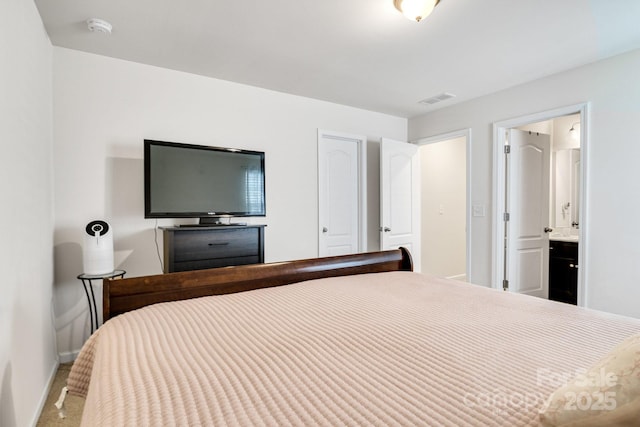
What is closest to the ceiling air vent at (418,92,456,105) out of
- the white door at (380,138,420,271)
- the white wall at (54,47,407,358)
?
the white door at (380,138,420,271)

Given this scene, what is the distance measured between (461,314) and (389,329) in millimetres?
369

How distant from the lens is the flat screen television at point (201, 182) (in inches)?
99.9

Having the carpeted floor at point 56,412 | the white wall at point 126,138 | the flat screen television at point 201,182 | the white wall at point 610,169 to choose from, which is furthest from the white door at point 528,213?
the carpeted floor at point 56,412

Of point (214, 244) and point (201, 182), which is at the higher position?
point (201, 182)

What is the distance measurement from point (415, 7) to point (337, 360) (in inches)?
78.1

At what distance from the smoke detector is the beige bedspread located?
1999 mm

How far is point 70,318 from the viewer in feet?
8.23

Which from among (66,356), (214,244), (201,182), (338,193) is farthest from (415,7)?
(66,356)

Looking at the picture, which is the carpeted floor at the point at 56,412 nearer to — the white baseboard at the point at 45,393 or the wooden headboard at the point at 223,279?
the white baseboard at the point at 45,393

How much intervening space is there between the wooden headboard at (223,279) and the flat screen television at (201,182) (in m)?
1.12

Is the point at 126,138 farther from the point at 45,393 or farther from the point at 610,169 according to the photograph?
the point at 610,169

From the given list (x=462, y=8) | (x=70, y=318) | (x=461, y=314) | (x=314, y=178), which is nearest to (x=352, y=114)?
(x=314, y=178)

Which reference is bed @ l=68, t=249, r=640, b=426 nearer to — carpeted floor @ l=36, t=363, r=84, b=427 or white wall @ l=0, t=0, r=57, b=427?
white wall @ l=0, t=0, r=57, b=427

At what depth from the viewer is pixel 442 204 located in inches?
196
